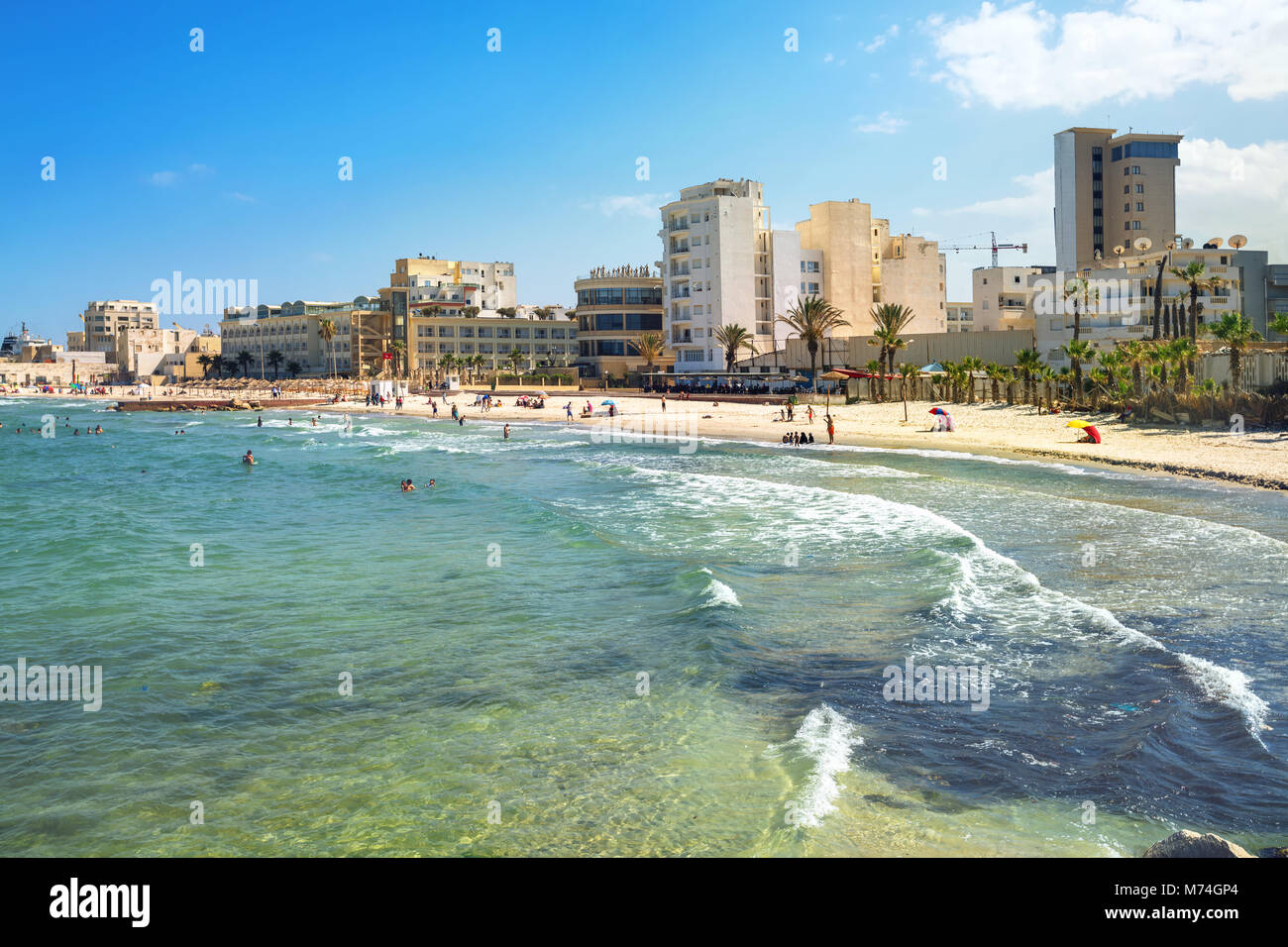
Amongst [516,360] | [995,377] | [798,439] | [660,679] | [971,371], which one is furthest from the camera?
[516,360]

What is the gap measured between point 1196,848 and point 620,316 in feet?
333

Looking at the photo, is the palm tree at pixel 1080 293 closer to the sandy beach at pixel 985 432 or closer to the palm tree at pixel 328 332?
the sandy beach at pixel 985 432

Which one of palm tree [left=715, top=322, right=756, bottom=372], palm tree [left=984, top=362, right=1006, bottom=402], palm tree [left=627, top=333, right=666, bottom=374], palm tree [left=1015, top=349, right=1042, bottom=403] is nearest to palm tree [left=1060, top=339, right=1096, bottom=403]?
palm tree [left=1015, top=349, right=1042, bottom=403]

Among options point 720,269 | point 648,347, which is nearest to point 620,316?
point 648,347

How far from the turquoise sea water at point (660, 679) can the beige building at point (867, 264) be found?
6921cm

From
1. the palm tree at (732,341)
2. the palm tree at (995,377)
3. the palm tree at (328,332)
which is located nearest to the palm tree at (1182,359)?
the palm tree at (995,377)

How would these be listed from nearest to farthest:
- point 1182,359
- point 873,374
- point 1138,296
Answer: point 1182,359, point 873,374, point 1138,296

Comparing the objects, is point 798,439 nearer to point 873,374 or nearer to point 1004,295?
point 873,374

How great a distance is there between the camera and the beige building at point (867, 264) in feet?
313

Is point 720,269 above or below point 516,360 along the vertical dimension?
above

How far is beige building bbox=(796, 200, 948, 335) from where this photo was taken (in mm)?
95438

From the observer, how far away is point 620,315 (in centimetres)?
10525
